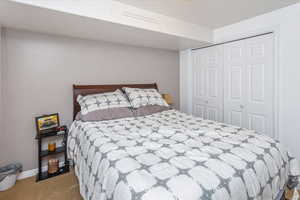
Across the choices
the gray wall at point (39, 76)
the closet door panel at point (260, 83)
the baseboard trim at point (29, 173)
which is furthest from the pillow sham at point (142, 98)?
the baseboard trim at point (29, 173)

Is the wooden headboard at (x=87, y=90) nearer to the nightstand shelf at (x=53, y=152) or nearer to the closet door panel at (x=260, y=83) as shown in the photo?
the nightstand shelf at (x=53, y=152)

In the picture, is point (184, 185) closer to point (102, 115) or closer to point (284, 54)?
point (102, 115)

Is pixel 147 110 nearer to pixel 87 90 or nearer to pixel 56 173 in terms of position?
pixel 87 90

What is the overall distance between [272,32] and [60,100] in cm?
330

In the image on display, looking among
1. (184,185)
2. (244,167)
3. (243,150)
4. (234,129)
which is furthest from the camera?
(234,129)

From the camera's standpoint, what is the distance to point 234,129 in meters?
1.72

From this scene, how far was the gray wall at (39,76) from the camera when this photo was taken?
2.09 meters

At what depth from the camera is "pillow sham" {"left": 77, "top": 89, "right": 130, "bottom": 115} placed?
7.14 ft

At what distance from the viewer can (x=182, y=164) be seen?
100 centimetres

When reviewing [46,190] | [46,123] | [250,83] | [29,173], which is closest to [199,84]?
[250,83]

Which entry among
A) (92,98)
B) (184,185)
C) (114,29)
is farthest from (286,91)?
(92,98)

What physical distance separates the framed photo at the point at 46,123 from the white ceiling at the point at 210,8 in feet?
6.11

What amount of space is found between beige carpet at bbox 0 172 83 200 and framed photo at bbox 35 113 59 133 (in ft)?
2.24

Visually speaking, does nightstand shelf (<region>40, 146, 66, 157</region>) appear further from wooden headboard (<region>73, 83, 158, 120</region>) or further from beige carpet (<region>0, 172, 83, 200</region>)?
wooden headboard (<region>73, 83, 158, 120</region>)
